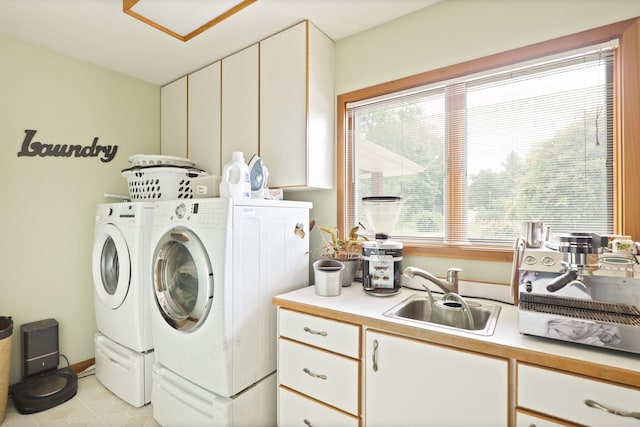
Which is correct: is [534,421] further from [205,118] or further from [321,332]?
[205,118]

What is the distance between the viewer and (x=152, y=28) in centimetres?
209

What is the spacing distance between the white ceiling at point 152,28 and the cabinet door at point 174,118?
30 centimetres

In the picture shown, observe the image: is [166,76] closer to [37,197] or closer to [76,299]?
[37,197]

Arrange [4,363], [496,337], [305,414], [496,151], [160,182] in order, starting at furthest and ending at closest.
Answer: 1. [160,182]
2. [4,363]
3. [496,151]
4. [305,414]
5. [496,337]

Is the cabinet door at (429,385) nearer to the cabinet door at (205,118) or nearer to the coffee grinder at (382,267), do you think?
the coffee grinder at (382,267)

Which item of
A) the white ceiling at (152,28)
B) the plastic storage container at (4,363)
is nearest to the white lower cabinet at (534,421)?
the white ceiling at (152,28)

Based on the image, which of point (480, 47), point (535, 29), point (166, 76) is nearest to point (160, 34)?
point (166, 76)

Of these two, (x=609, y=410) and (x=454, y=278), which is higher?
(x=454, y=278)

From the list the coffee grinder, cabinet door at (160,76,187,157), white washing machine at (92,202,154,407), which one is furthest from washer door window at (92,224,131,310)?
the coffee grinder

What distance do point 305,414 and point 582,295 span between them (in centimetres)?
128

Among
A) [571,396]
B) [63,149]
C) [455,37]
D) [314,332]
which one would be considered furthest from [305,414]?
[63,149]

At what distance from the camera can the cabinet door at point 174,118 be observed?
2.79 metres

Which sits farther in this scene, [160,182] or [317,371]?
[160,182]

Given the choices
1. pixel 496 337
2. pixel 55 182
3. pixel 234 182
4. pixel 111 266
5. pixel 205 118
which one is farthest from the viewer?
pixel 205 118
